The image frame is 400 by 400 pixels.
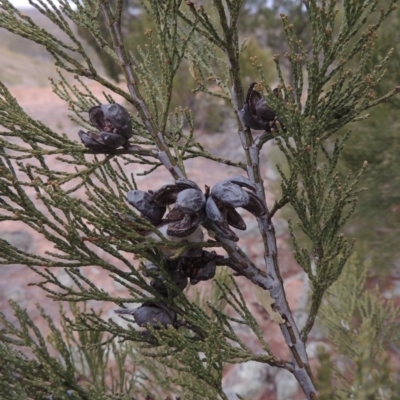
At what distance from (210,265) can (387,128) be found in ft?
11.5

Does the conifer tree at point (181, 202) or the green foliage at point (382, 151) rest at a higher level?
the green foliage at point (382, 151)

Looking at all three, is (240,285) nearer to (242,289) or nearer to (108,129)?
(242,289)

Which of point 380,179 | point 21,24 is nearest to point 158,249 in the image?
point 21,24

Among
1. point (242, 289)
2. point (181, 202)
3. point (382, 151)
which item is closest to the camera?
point (181, 202)

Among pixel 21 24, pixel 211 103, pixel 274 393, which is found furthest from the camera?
pixel 211 103

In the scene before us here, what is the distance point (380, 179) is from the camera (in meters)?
3.94

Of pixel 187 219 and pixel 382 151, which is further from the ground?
pixel 382 151

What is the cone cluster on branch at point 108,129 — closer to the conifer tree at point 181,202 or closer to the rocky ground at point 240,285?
the conifer tree at point 181,202

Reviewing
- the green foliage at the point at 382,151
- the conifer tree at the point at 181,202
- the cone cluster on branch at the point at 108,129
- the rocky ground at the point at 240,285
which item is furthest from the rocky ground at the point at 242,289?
the cone cluster on branch at the point at 108,129

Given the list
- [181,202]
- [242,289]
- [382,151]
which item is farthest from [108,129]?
[242,289]

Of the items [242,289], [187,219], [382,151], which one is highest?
[382,151]

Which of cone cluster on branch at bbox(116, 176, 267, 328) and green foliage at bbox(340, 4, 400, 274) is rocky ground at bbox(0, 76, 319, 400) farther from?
cone cluster on branch at bbox(116, 176, 267, 328)

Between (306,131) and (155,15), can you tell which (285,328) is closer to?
(306,131)

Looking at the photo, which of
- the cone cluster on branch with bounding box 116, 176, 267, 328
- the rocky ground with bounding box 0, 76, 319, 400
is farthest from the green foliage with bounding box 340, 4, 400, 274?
the cone cluster on branch with bounding box 116, 176, 267, 328
